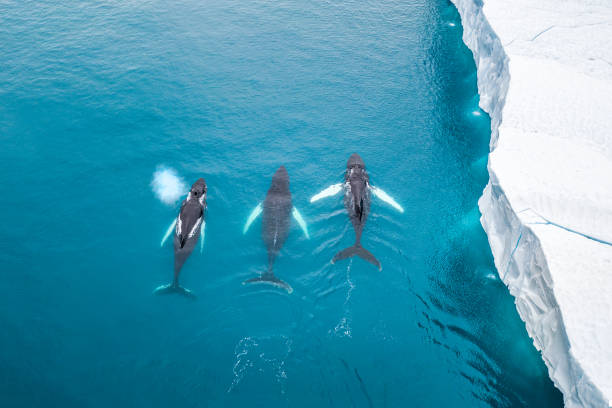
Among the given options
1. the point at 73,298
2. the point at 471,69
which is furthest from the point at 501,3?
the point at 73,298

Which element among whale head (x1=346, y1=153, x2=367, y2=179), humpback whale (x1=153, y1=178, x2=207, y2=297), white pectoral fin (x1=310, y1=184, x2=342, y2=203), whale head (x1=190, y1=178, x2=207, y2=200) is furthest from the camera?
whale head (x1=346, y1=153, x2=367, y2=179)

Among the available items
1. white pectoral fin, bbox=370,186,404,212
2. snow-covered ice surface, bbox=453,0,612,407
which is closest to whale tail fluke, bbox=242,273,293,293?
white pectoral fin, bbox=370,186,404,212

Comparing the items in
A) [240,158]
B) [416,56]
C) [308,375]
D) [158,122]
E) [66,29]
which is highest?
[66,29]

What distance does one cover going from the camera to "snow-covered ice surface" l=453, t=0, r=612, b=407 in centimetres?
1340

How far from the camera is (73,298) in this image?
Answer: 16578 mm

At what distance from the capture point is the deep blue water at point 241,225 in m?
14.4

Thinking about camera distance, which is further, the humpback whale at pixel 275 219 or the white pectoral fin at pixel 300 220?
the white pectoral fin at pixel 300 220

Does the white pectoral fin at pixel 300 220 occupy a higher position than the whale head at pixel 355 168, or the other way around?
the whale head at pixel 355 168

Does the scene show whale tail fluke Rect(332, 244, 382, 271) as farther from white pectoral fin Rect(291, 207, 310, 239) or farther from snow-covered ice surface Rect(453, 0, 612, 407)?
snow-covered ice surface Rect(453, 0, 612, 407)

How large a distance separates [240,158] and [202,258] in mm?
6998

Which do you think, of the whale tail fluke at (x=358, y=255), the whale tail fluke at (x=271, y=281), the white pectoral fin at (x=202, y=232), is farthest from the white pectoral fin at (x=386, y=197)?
the white pectoral fin at (x=202, y=232)

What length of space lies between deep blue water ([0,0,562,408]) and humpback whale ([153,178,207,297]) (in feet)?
1.72

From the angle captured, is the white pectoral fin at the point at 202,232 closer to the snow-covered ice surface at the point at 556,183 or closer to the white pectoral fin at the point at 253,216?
the white pectoral fin at the point at 253,216

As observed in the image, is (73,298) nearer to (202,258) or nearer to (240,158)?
(202,258)
